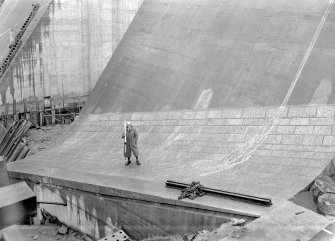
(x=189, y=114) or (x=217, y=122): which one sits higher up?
(x=189, y=114)

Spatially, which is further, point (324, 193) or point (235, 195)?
point (235, 195)

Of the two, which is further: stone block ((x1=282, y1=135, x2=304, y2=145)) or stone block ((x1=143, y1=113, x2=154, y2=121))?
stone block ((x1=143, y1=113, x2=154, y2=121))

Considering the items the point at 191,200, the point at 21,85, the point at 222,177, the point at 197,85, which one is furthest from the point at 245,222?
the point at 21,85

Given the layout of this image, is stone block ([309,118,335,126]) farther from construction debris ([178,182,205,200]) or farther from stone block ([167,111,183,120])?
stone block ([167,111,183,120])

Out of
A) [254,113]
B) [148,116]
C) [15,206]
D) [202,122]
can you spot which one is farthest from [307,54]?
[15,206]

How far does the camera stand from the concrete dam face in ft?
28.7

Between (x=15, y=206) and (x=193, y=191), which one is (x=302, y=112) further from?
(x=15, y=206)

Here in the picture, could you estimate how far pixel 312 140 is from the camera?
31.9ft

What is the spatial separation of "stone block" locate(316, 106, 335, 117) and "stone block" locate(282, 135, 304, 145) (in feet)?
2.64

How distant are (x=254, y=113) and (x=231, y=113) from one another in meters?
0.70

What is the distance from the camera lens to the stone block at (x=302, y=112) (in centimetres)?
1039

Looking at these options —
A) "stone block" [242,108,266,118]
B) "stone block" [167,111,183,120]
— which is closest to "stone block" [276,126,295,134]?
"stone block" [242,108,266,118]

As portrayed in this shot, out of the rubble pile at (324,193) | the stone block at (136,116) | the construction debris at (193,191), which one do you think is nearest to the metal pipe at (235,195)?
the construction debris at (193,191)

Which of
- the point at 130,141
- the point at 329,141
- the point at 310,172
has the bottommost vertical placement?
the point at 310,172
